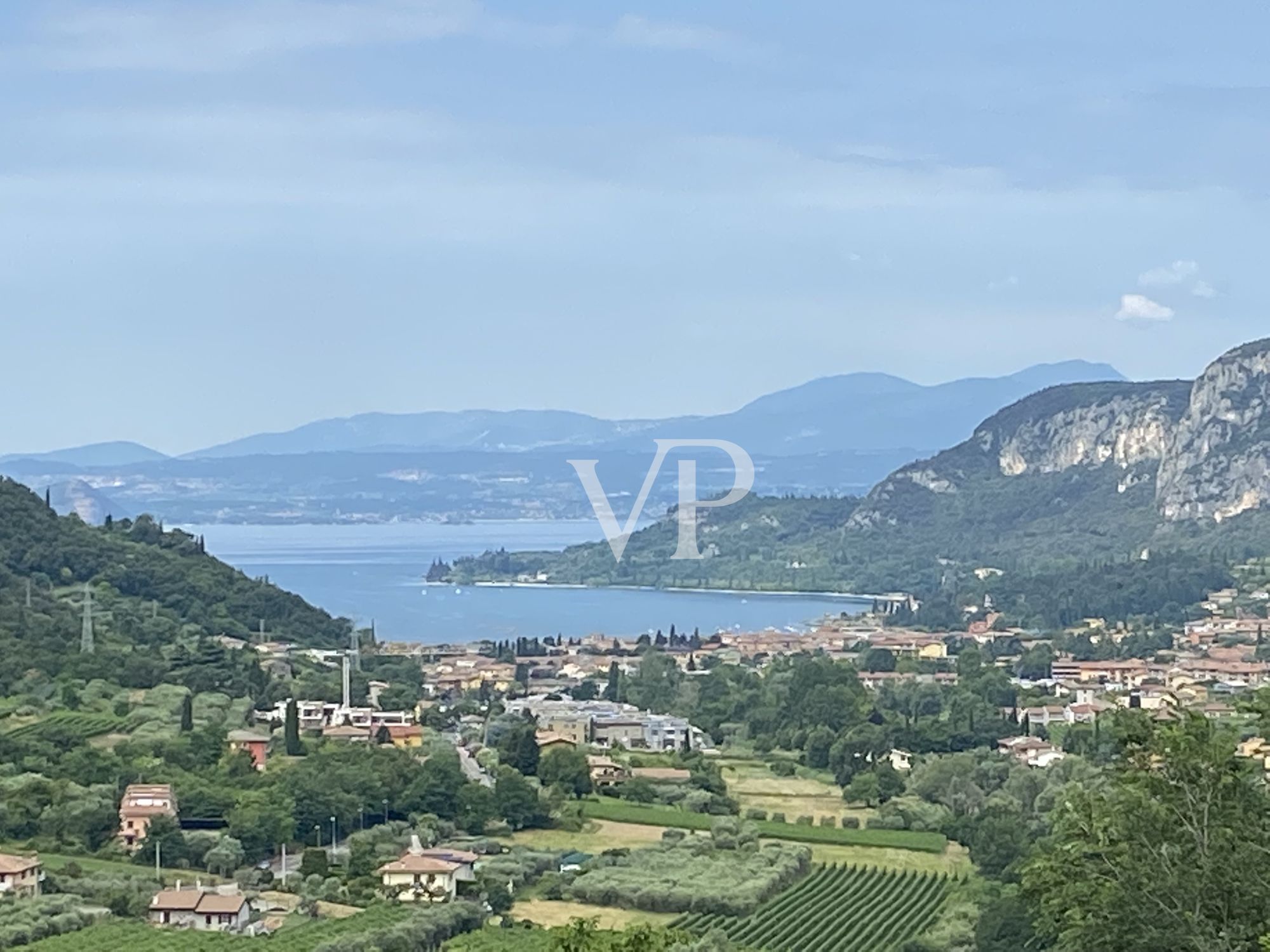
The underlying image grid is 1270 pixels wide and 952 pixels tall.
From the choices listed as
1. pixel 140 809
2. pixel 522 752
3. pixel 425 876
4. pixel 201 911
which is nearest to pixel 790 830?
pixel 522 752

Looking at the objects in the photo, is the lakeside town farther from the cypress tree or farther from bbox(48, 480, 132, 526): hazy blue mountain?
bbox(48, 480, 132, 526): hazy blue mountain

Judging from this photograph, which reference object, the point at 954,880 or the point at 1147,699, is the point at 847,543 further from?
the point at 954,880

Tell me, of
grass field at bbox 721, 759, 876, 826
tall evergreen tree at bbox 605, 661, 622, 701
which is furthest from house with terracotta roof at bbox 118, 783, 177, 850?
tall evergreen tree at bbox 605, 661, 622, 701

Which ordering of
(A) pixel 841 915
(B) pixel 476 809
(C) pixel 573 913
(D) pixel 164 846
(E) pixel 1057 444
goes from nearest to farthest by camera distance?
(C) pixel 573 913
(A) pixel 841 915
(D) pixel 164 846
(B) pixel 476 809
(E) pixel 1057 444

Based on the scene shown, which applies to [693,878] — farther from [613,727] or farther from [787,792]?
[613,727]

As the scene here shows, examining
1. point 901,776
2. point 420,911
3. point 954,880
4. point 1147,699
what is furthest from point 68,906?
point 1147,699

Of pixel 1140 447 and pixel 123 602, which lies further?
pixel 1140 447

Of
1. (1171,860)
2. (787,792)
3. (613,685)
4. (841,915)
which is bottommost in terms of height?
(841,915)
